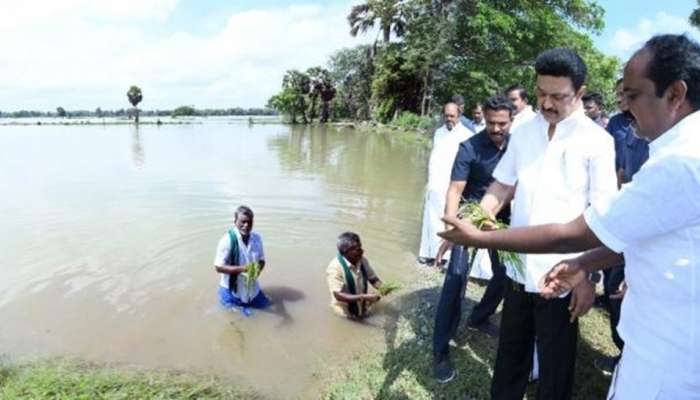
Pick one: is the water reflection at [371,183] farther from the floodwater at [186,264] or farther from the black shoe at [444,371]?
the black shoe at [444,371]

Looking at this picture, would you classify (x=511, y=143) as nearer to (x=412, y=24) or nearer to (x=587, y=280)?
(x=587, y=280)

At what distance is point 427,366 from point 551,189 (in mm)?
1854

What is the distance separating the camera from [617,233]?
143cm

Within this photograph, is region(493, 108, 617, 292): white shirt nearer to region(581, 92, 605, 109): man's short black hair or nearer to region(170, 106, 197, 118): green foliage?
region(581, 92, 605, 109): man's short black hair

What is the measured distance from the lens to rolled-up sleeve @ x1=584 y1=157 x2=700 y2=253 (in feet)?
4.25

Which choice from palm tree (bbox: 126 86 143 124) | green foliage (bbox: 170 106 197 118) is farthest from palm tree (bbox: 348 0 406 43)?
green foliage (bbox: 170 106 197 118)

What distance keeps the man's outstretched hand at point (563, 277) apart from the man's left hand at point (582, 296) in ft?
0.77

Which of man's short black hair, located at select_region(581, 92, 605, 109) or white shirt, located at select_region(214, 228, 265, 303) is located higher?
man's short black hair, located at select_region(581, 92, 605, 109)

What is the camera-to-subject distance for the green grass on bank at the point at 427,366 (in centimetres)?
346

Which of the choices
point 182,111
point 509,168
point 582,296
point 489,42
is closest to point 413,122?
point 489,42

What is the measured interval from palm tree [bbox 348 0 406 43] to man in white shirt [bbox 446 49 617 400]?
107 feet

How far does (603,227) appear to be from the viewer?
57.6 inches

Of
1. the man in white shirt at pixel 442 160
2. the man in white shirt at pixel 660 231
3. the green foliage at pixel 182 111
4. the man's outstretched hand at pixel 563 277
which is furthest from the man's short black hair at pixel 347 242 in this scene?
the green foliage at pixel 182 111

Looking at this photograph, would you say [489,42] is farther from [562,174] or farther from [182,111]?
[182,111]
